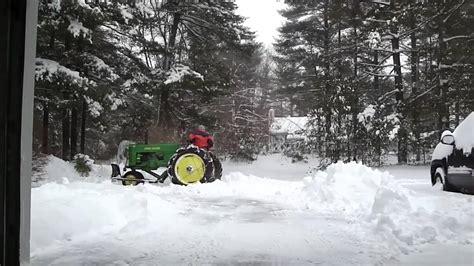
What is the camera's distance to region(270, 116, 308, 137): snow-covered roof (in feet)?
66.6

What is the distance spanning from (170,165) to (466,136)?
5.99 meters

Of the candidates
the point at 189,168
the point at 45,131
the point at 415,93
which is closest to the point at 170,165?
the point at 189,168

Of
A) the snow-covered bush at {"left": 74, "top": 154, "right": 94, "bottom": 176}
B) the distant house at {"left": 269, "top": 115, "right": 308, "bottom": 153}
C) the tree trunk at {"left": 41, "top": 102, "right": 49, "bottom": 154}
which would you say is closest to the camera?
the tree trunk at {"left": 41, "top": 102, "right": 49, "bottom": 154}

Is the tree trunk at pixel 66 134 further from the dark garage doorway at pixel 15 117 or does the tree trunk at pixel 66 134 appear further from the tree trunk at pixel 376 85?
the dark garage doorway at pixel 15 117

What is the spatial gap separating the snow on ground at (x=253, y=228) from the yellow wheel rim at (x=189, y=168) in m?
1.86

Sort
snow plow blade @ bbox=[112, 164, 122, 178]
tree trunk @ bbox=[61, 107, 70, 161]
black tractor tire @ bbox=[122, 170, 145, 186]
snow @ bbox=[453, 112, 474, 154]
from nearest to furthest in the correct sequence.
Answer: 1. snow @ bbox=[453, 112, 474, 154]
2. black tractor tire @ bbox=[122, 170, 145, 186]
3. snow plow blade @ bbox=[112, 164, 122, 178]
4. tree trunk @ bbox=[61, 107, 70, 161]

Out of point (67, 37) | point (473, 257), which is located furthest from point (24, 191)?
point (67, 37)

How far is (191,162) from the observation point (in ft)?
34.8

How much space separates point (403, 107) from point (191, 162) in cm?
857

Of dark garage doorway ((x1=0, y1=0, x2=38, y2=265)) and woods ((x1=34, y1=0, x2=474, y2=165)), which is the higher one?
woods ((x1=34, y1=0, x2=474, y2=165))

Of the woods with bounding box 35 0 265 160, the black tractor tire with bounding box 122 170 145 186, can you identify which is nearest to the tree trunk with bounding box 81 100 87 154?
the woods with bounding box 35 0 265 160

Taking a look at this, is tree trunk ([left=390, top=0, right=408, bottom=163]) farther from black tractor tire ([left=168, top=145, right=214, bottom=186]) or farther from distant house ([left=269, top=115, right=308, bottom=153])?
black tractor tire ([left=168, top=145, right=214, bottom=186])

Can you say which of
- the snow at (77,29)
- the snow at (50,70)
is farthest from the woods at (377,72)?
the snow at (50,70)

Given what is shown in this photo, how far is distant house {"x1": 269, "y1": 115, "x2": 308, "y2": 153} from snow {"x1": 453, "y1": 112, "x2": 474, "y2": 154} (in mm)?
9405
